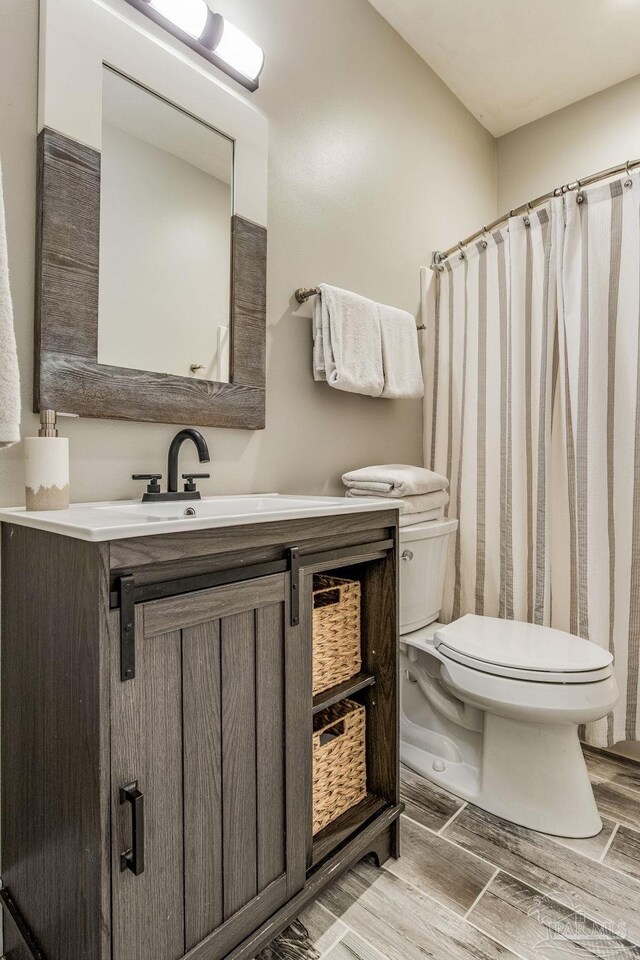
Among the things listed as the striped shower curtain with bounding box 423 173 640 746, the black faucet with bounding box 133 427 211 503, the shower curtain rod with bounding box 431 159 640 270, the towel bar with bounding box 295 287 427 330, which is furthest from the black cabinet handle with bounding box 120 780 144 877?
the shower curtain rod with bounding box 431 159 640 270

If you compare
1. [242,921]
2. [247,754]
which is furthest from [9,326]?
[242,921]

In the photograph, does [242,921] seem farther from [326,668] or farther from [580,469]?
[580,469]

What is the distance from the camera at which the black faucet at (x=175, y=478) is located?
1.22m

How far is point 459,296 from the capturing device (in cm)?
217

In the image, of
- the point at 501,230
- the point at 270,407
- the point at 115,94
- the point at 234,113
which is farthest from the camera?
the point at 501,230

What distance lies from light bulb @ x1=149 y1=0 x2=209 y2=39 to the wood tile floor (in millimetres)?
2151

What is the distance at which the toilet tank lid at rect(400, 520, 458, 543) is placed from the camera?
162 cm

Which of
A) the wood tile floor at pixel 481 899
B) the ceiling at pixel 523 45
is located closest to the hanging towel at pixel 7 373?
the wood tile floor at pixel 481 899

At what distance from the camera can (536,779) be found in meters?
1.46

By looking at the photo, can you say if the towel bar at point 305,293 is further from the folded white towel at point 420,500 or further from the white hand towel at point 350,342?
the folded white towel at point 420,500

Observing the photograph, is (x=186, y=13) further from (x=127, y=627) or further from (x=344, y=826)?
(x=344, y=826)

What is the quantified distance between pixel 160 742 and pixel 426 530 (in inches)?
42.5

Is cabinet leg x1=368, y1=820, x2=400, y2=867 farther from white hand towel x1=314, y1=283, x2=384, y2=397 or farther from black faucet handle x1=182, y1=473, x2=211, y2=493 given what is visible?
white hand towel x1=314, y1=283, x2=384, y2=397

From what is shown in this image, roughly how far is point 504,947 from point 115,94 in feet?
6.74
